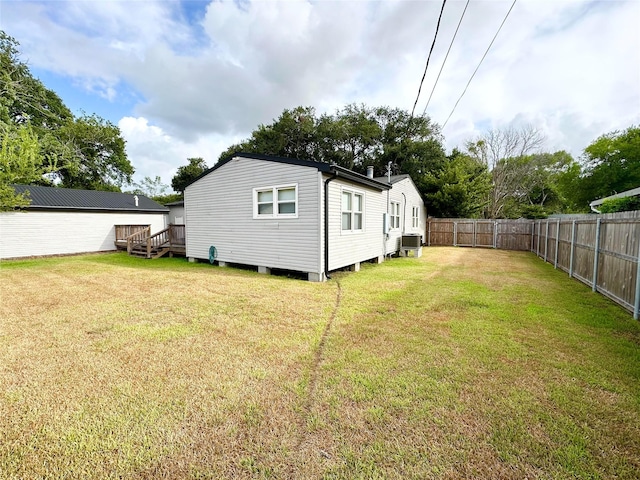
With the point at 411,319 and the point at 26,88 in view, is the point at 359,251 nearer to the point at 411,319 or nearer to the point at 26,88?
the point at 411,319

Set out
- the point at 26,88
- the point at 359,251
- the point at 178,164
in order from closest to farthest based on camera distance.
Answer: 1. the point at 359,251
2. the point at 26,88
3. the point at 178,164

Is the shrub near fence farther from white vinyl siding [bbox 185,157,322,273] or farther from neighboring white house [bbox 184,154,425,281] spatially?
white vinyl siding [bbox 185,157,322,273]

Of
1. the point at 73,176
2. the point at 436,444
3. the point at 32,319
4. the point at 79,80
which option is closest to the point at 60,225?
the point at 79,80

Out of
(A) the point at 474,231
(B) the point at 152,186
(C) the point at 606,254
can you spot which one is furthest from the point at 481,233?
(B) the point at 152,186

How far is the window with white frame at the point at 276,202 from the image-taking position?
311 inches

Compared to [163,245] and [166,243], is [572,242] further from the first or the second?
[163,245]

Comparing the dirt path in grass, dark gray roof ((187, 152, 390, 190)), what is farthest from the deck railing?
the dirt path in grass

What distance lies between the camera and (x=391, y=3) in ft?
21.0

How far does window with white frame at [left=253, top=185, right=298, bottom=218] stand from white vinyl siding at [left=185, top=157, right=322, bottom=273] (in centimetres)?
3

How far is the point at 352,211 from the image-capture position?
346 inches

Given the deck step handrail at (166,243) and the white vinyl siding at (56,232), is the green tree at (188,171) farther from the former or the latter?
the deck step handrail at (166,243)

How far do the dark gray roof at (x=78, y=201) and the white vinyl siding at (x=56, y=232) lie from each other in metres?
0.31

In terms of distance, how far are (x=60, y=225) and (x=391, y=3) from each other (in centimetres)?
1618

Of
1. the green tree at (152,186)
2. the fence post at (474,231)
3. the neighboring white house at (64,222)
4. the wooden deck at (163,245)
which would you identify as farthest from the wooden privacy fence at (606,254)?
the green tree at (152,186)
